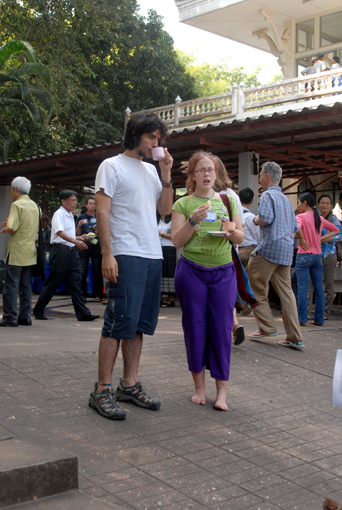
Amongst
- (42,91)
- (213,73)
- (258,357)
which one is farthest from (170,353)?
(213,73)

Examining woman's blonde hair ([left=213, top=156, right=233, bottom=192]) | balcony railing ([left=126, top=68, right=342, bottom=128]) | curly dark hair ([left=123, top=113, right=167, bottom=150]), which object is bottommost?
woman's blonde hair ([left=213, top=156, right=233, bottom=192])

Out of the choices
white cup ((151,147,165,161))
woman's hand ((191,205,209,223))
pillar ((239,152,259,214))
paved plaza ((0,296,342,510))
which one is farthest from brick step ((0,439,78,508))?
pillar ((239,152,259,214))

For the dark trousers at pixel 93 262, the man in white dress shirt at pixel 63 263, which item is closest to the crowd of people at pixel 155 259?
the man in white dress shirt at pixel 63 263

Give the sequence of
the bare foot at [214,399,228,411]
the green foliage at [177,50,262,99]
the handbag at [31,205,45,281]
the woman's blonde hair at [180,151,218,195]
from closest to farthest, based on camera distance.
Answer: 1. the bare foot at [214,399,228,411]
2. the woman's blonde hair at [180,151,218,195]
3. the handbag at [31,205,45,281]
4. the green foliage at [177,50,262,99]

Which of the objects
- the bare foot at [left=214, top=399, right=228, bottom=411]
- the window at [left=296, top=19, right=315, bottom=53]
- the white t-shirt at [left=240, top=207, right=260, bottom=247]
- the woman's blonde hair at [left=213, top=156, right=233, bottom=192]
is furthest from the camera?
the window at [left=296, top=19, right=315, bottom=53]

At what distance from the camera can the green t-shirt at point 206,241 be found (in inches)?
159

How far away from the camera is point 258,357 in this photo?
5.57 m

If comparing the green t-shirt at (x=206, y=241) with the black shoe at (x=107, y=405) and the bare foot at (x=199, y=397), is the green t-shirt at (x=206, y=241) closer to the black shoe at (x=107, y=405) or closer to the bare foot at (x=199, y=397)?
the bare foot at (x=199, y=397)

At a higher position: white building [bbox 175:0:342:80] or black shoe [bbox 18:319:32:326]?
white building [bbox 175:0:342:80]

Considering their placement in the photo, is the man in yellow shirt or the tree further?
the tree

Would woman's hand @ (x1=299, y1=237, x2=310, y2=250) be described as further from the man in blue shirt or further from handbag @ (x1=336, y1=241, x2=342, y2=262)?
handbag @ (x1=336, y1=241, x2=342, y2=262)

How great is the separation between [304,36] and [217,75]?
40.8 m

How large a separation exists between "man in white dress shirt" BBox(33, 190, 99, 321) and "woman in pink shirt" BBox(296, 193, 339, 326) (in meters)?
3.06

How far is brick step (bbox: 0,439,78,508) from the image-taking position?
7.88 feet
